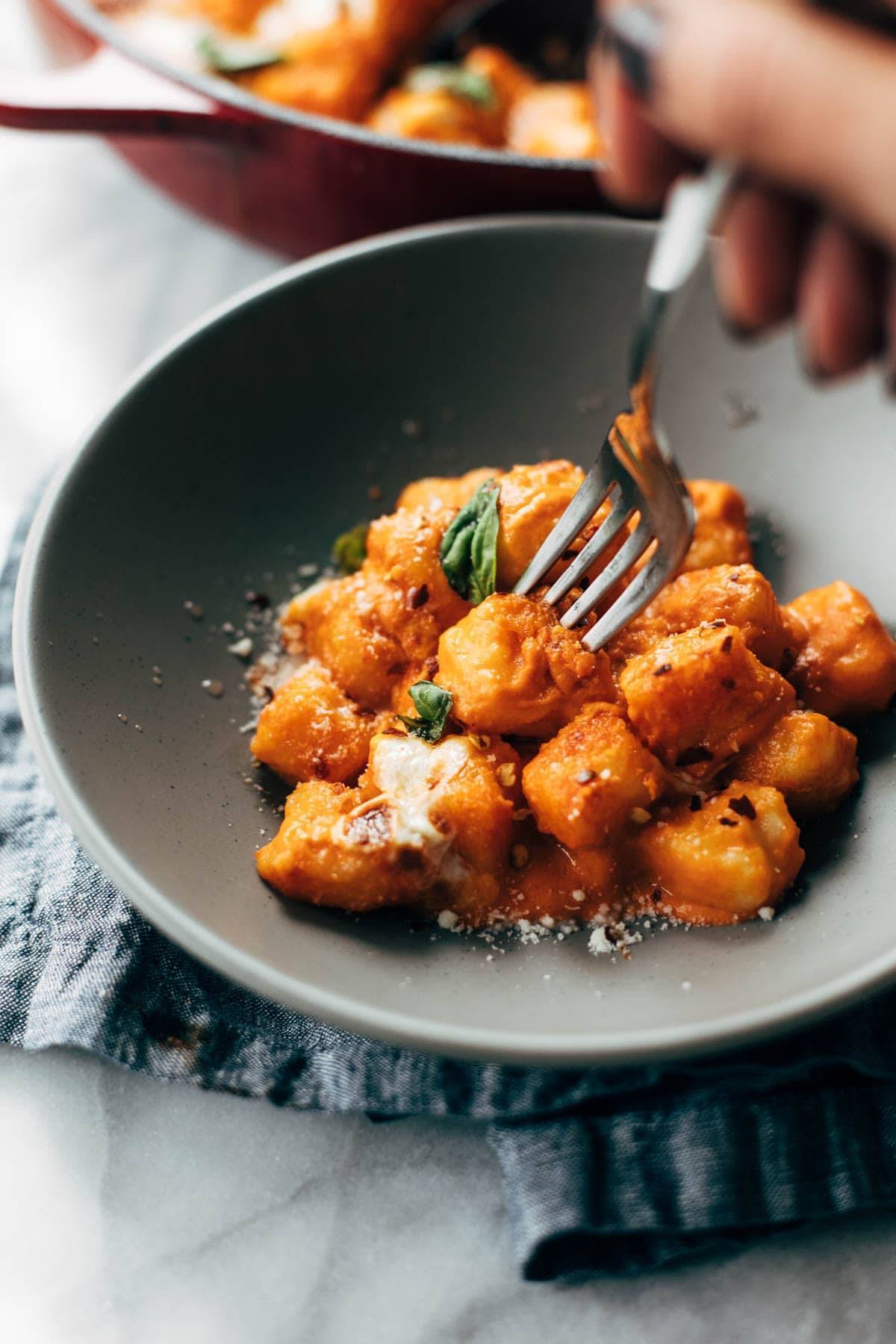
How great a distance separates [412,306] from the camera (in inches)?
71.2

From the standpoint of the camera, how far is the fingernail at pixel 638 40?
2.81 ft

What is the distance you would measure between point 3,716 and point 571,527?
81 centimetres

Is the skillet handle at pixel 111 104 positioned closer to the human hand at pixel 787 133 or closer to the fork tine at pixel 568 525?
the fork tine at pixel 568 525

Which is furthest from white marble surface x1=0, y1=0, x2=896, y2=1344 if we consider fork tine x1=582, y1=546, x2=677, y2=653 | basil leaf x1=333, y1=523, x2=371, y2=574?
basil leaf x1=333, y1=523, x2=371, y2=574

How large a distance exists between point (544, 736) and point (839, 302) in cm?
60

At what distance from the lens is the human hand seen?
81 centimetres


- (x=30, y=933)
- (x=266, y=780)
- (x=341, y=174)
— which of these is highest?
(x=341, y=174)

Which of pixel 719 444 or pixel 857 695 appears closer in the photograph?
pixel 857 695

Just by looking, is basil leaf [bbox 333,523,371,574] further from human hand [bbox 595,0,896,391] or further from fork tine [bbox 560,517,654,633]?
human hand [bbox 595,0,896,391]

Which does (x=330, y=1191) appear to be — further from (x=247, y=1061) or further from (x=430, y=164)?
(x=430, y=164)

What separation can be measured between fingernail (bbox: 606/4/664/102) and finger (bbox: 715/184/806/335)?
142 mm

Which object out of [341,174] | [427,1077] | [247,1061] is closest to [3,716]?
[247,1061]

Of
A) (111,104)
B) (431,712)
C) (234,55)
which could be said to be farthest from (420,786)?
(234,55)

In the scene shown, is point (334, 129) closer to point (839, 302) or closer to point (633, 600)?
point (633, 600)
